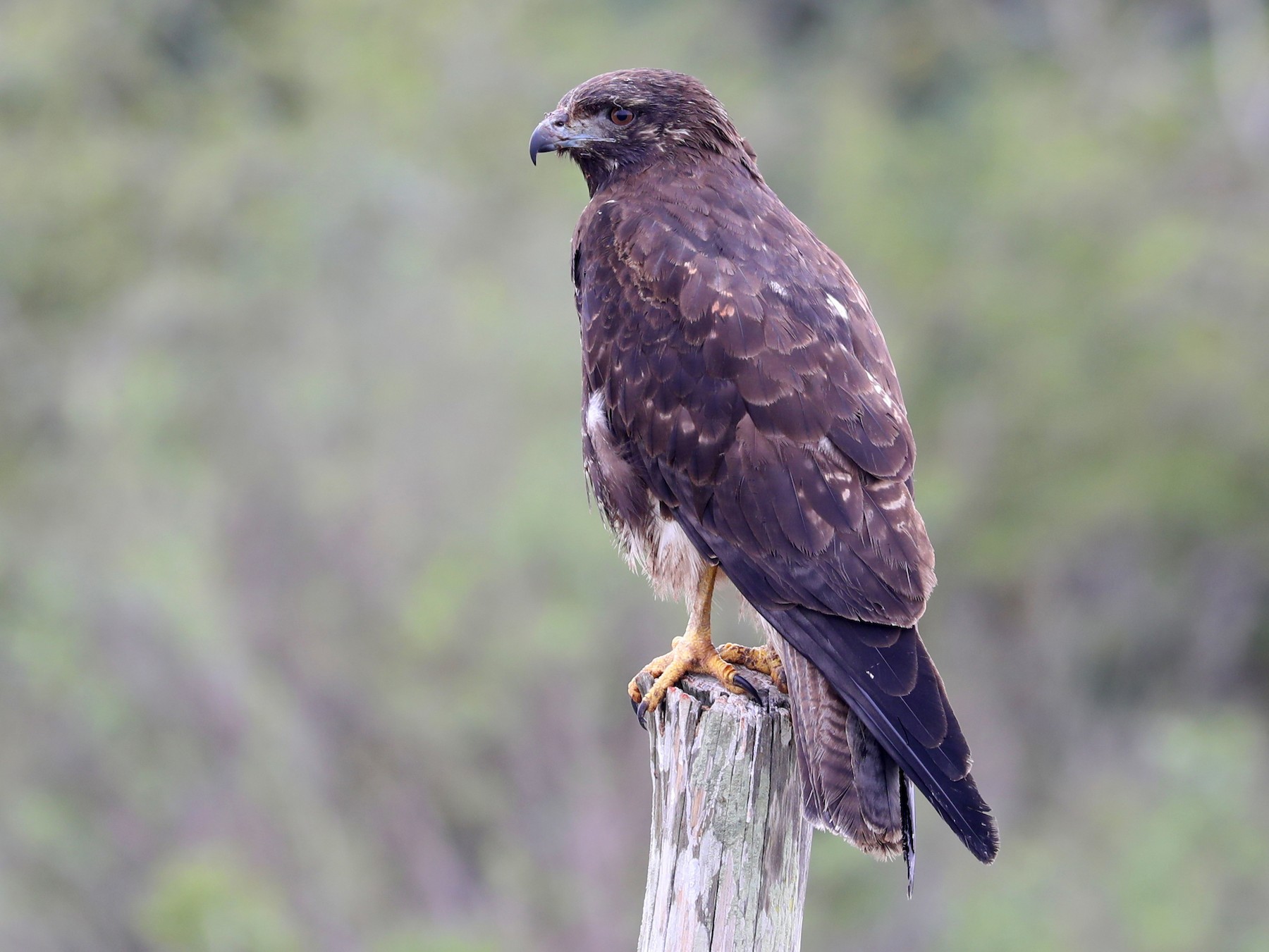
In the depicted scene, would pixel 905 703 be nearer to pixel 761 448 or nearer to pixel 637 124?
pixel 761 448

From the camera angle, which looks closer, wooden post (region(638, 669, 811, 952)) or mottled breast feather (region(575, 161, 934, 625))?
wooden post (region(638, 669, 811, 952))

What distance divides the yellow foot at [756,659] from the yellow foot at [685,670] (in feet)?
0.22

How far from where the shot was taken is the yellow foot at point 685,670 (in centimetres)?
364

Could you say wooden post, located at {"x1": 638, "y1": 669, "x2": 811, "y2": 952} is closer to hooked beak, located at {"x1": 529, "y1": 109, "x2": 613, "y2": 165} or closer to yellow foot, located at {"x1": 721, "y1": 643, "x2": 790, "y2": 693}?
yellow foot, located at {"x1": 721, "y1": 643, "x2": 790, "y2": 693}

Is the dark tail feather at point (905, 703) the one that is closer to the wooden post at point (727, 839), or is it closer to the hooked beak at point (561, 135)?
the wooden post at point (727, 839)

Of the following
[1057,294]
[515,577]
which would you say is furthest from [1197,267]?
[515,577]

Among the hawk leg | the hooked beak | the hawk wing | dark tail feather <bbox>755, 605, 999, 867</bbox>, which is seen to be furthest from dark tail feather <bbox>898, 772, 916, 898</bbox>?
the hooked beak

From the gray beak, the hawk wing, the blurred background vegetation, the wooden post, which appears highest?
the blurred background vegetation

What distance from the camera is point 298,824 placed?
1141cm

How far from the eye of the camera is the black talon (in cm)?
352

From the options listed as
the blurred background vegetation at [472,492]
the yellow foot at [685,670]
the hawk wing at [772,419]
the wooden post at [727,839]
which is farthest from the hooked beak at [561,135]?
the blurred background vegetation at [472,492]

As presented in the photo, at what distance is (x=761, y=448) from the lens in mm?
3627

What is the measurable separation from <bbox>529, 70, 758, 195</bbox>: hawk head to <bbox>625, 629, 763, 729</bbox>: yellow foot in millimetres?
1422

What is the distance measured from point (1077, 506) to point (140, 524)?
33.6ft
